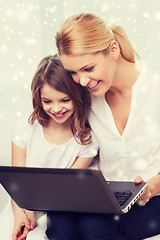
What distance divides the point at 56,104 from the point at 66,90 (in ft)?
0.22

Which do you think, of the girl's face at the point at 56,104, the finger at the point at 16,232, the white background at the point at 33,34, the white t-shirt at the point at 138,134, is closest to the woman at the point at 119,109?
the white t-shirt at the point at 138,134

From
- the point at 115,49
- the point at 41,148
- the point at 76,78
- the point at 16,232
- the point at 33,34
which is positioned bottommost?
the point at 16,232

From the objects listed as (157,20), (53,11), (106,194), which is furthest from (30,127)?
(157,20)

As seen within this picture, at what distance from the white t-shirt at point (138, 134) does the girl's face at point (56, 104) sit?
13 centimetres

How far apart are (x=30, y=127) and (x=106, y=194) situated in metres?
0.65

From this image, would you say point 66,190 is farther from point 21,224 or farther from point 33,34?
point 33,34

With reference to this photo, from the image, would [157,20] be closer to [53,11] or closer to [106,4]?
[106,4]

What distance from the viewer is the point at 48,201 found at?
1.29 m

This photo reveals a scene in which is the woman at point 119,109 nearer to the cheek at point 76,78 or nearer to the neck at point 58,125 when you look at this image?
the cheek at point 76,78

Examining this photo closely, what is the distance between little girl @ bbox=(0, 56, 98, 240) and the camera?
155cm

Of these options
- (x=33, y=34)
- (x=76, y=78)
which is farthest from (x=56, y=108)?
(x=33, y=34)

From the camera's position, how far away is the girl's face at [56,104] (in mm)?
1547

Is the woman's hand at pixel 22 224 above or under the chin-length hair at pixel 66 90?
under

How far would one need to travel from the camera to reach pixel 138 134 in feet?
5.10
